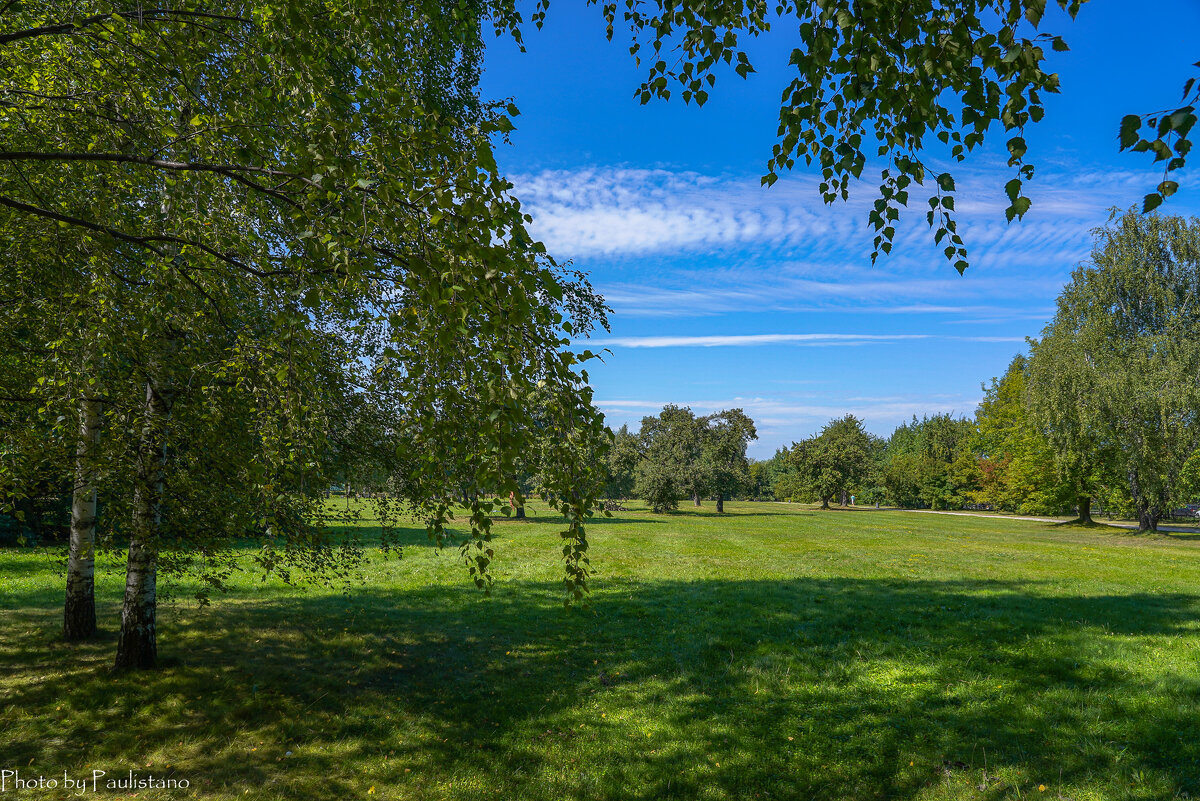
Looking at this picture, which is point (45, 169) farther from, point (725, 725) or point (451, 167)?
point (725, 725)

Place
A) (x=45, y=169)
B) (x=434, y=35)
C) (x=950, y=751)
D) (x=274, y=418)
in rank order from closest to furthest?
(x=274, y=418) < (x=45, y=169) < (x=950, y=751) < (x=434, y=35)

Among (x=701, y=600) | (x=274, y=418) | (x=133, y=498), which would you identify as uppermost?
(x=274, y=418)

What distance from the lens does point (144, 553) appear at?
775cm

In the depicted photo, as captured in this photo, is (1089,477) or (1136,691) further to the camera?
(1089,477)

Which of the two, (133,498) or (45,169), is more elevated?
(45,169)

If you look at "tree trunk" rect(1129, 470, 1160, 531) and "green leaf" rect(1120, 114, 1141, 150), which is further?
"tree trunk" rect(1129, 470, 1160, 531)

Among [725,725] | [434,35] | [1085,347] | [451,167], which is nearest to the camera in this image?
[451,167]

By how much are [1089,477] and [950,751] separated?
43683mm

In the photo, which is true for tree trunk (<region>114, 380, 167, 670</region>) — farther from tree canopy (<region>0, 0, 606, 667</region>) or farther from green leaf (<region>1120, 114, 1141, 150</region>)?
green leaf (<region>1120, 114, 1141, 150</region>)

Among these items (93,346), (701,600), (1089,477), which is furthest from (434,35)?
(1089,477)

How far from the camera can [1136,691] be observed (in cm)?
774

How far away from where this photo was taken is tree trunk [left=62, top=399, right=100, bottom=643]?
20.9 ft

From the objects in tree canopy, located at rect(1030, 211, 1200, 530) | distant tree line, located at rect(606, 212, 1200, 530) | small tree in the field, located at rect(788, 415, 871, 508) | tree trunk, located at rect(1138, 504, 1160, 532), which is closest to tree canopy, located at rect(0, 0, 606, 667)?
distant tree line, located at rect(606, 212, 1200, 530)

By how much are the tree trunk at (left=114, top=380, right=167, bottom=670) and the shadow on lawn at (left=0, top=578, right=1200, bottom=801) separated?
1.43ft
